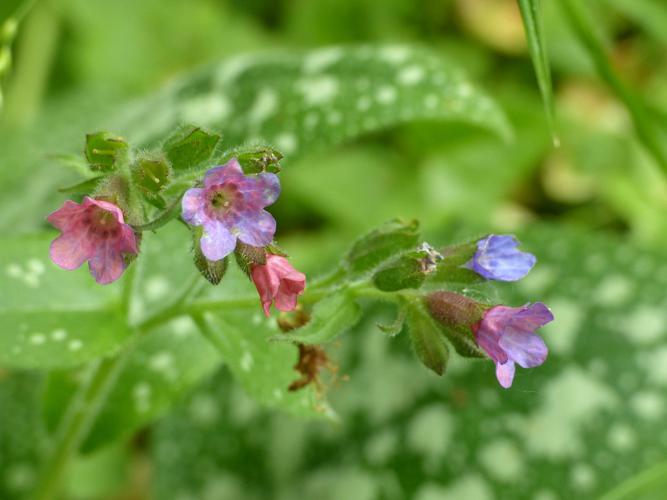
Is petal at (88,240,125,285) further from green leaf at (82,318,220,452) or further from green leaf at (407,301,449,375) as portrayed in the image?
green leaf at (82,318,220,452)

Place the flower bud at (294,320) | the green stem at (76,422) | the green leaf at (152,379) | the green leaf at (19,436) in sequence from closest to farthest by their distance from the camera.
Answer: the flower bud at (294,320)
the green stem at (76,422)
the green leaf at (152,379)
the green leaf at (19,436)

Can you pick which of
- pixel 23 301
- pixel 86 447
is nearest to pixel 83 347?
pixel 23 301

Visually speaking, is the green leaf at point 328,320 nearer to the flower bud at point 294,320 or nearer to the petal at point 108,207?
the flower bud at point 294,320

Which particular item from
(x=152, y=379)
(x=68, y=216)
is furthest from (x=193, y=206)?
(x=152, y=379)

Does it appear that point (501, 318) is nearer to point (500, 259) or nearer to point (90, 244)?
point (500, 259)

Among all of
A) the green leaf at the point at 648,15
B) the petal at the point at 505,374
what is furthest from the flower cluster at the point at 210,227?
the green leaf at the point at 648,15

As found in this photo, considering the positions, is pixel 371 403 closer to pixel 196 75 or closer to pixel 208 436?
pixel 208 436

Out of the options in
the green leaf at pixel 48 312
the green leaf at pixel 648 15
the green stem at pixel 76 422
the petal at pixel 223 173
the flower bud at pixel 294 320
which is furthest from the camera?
the green leaf at pixel 648 15
